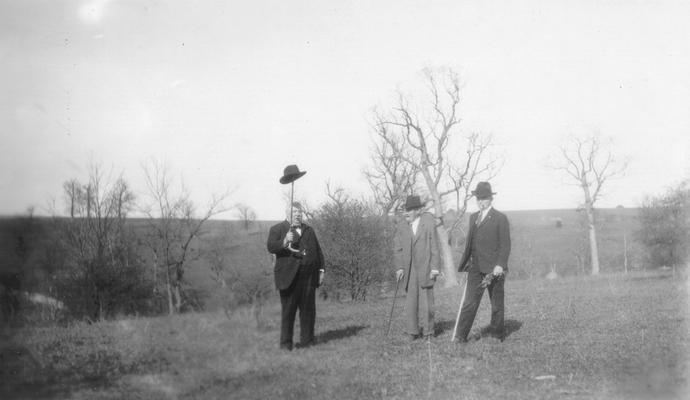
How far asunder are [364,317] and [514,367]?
4976 mm

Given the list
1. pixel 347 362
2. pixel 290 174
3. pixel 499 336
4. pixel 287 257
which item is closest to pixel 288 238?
pixel 287 257

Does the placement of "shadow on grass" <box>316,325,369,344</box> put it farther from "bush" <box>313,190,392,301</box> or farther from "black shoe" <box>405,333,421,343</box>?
"bush" <box>313,190,392,301</box>

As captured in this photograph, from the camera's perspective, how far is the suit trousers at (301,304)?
7282mm

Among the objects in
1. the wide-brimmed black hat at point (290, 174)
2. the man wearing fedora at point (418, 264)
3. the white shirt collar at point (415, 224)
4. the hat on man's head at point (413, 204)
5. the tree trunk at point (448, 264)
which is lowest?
the tree trunk at point (448, 264)

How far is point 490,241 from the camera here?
738cm

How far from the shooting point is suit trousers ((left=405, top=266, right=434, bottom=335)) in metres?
7.73

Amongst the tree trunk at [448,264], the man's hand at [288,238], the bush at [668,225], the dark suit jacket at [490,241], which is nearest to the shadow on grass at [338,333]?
the man's hand at [288,238]

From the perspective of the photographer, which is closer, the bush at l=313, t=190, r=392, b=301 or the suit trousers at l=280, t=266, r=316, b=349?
the suit trousers at l=280, t=266, r=316, b=349

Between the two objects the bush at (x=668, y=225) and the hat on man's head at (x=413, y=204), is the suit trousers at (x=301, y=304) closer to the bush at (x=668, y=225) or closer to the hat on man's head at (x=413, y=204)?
the hat on man's head at (x=413, y=204)

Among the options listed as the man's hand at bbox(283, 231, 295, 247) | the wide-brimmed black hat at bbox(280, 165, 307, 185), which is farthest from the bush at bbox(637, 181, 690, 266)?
the man's hand at bbox(283, 231, 295, 247)

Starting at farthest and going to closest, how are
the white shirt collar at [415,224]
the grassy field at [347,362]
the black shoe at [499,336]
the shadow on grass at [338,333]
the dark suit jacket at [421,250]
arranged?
the white shirt collar at [415,224], the shadow on grass at [338,333], the dark suit jacket at [421,250], the black shoe at [499,336], the grassy field at [347,362]

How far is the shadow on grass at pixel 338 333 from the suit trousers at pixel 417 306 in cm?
108

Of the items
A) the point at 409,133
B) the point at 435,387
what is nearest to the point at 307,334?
the point at 435,387

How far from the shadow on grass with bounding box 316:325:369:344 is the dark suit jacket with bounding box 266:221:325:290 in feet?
2.87
